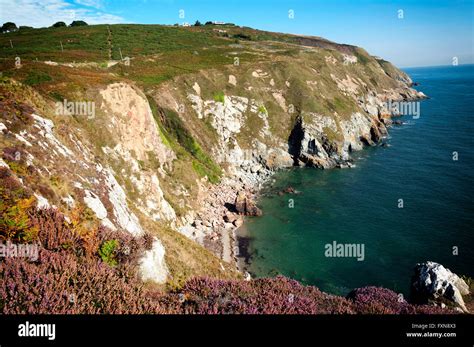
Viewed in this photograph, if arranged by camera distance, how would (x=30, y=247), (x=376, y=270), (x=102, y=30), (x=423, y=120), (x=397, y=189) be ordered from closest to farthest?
(x=30, y=247) → (x=376, y=270) → (x=397, y=189) → (x=423, y=120) → (x=102, y=30)

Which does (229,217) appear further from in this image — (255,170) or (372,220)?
(372,220)

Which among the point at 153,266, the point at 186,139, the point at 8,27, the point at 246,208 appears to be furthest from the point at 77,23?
the point at 153,266

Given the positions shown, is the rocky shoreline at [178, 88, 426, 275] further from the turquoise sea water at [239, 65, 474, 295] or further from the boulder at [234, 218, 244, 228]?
the turquoise sea water at [239, 65, 474, 295]

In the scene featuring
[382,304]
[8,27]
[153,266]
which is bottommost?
[382,304]

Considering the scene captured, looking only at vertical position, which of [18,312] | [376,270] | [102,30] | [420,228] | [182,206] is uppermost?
[102,30]

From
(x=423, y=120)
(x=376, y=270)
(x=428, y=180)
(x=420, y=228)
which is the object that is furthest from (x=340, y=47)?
(x=376, y=270)

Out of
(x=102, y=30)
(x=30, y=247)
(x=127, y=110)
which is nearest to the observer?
(x=30, y=247)

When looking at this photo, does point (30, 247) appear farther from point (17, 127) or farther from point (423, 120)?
point (423, 120)
